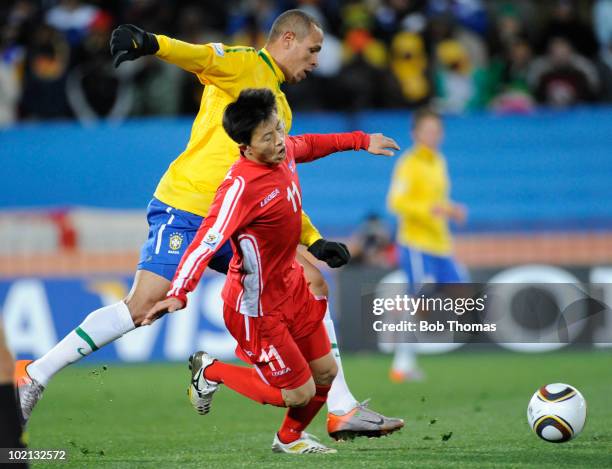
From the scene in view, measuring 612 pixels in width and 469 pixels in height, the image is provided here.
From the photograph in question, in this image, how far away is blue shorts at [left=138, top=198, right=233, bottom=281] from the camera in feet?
23.0

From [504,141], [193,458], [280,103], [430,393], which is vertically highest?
[504,141]

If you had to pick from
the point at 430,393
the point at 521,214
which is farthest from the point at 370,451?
the point at 521,214

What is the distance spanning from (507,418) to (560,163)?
745 cm

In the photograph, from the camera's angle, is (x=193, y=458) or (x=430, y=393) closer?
(x=193, y=458)

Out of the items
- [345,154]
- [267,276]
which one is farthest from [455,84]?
[267,276]

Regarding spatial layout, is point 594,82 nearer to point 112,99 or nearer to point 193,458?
point 112,99

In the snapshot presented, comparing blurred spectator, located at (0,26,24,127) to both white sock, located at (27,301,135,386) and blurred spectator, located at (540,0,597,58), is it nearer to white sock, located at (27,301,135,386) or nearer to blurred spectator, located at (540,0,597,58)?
blurred spectator, located at (540,0,597,58)

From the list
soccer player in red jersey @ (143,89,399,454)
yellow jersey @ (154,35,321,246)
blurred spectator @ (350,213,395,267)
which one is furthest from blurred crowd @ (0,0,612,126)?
soccer player in red jersey @ (143,89,399,454)

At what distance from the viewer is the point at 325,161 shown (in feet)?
50.5

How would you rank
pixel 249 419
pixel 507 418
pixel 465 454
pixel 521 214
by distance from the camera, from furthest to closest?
pixel 521 214, pixel 249 419, pixel 507 418, pixel 465 454

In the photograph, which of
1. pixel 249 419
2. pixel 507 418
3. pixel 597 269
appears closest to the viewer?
pixel 507 418

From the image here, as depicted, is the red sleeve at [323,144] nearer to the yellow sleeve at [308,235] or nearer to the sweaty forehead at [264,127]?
the yellow sleeve at [308,235]

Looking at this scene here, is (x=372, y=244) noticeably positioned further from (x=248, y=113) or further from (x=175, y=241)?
(x=248, y=113)

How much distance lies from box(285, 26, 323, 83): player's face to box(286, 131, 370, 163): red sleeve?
41 cm
